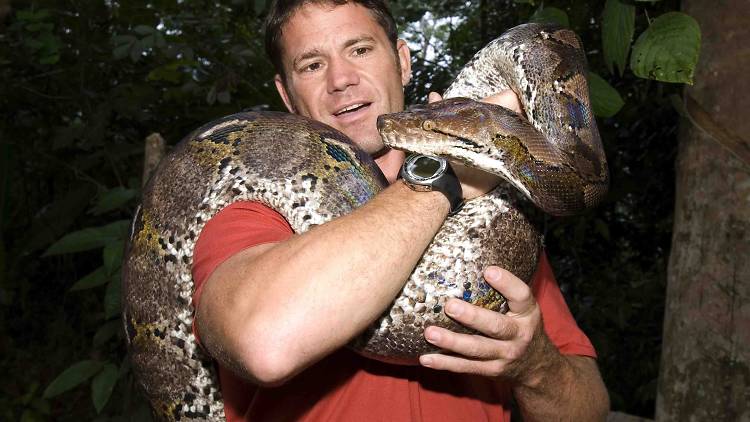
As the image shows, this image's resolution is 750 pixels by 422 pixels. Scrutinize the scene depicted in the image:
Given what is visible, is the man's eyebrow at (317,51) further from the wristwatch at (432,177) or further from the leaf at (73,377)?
the leaf at (73,377)

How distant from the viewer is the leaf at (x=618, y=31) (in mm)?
2150

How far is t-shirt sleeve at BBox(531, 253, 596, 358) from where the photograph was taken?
8.09ft

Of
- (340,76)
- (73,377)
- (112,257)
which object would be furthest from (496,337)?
(73,377)

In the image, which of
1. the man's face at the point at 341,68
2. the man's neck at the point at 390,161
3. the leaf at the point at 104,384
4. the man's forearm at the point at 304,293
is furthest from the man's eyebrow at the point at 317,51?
the leaf at the point at 104,384

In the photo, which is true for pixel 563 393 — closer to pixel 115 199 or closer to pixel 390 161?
pixel 390 161

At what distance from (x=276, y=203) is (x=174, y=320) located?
530mm

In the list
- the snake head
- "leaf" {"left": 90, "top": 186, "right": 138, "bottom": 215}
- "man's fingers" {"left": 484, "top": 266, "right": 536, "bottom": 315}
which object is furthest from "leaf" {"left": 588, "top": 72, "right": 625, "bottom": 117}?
"leaf" {"left": 90, "top": 186, "right": 138, "bottom": 215}

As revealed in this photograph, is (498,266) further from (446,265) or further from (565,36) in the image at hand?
(565,36)

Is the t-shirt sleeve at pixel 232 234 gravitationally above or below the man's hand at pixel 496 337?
above

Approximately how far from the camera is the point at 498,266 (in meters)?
2.00

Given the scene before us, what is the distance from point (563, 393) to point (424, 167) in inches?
37.3

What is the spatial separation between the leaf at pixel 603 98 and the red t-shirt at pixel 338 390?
39.8 inches

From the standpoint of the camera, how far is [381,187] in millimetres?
2244

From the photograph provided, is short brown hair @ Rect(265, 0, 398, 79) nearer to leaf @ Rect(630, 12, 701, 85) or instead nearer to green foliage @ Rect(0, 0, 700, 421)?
leaf @ Rect(630, 12, 701, 85)
